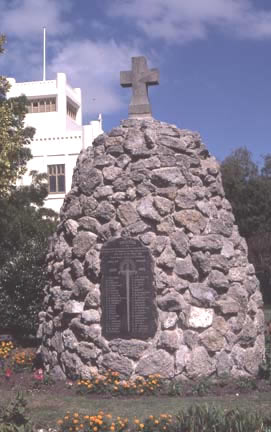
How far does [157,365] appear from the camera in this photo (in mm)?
8844

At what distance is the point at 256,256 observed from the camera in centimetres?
3020

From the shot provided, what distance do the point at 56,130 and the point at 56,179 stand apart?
472 cm

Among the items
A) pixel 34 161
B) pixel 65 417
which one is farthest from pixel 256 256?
pixel 65 417

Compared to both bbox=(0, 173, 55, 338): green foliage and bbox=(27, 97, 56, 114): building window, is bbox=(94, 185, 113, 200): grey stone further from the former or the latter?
bbox=(27, 97, 56, 114): building window

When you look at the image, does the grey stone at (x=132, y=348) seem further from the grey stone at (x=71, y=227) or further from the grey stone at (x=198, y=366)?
the grey stone at (x=71, y=227)

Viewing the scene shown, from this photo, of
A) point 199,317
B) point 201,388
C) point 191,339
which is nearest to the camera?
point 201,388

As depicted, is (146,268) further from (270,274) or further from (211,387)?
(270,274)

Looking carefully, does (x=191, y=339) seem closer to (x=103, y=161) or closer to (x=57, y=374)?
(x=57, y=374)

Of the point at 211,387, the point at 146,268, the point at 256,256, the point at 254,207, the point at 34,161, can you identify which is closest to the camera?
the point at 211,387

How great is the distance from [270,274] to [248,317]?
70.2 feet

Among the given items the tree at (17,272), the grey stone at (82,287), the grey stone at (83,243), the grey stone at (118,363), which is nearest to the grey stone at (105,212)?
the grey stone at (83,243)

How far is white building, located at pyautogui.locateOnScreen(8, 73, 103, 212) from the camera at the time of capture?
42000mm

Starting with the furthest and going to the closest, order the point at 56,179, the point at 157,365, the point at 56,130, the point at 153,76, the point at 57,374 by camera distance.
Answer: the point at 56,130 < the point at 56,179 < the point at 153,76 < the point at 57,374 < the point at 157,365

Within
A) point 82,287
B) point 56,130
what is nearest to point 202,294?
point 82,287
